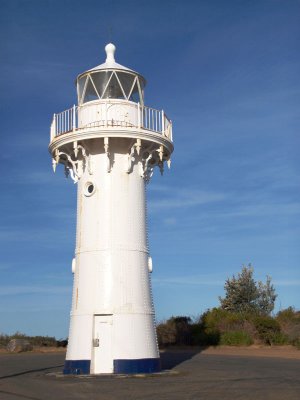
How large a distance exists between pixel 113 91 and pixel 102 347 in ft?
28.8

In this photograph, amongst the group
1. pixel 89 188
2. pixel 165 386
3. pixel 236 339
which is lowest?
pixel 165 386

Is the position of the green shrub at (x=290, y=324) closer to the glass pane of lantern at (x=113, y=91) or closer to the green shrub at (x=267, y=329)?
the green shrub at (x=267, y=329)

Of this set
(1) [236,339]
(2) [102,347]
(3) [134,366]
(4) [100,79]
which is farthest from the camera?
(1) [236,339]

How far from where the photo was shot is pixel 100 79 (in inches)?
A: 818

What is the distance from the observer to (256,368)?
22391 millimetres

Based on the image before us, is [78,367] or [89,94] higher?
[89,94]

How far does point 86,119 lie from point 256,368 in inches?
443

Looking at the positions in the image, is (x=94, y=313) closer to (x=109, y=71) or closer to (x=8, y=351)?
(x=109, y=71)

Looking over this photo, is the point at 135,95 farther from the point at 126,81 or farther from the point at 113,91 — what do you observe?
the point at 113,91

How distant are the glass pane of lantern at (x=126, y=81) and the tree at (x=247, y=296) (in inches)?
1311

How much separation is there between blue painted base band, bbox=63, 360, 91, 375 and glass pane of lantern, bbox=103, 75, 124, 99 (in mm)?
9022

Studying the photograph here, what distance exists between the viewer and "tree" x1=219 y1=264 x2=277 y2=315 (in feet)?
167

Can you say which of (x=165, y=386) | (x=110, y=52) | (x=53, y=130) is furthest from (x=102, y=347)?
(x=110, y=52)

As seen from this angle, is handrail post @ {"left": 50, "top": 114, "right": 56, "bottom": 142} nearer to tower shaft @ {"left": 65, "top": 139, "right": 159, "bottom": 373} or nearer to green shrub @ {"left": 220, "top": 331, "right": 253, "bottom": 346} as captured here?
tower shaft @ {"left": 65, "top": 139, "right": 159, "bottom": 373}
